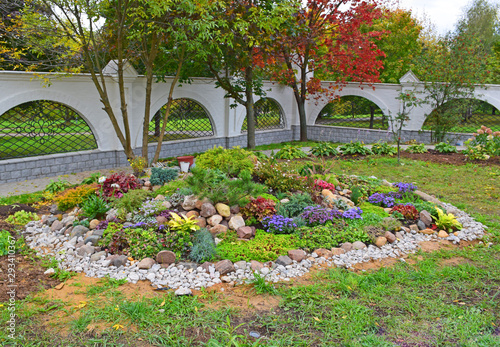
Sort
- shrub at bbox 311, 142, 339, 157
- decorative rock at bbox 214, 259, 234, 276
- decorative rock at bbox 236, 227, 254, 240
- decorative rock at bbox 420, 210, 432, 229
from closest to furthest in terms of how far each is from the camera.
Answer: decorative rock at bbox 214, 259, 234, 276 → decorative rock at bbox 236, 227, 254, 240 → decorative rock at bbox 420, 210, 432, 229 → shrub at bbox 311, 142, 339, 157

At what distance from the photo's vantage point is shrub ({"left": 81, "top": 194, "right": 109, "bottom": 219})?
16.6 ft

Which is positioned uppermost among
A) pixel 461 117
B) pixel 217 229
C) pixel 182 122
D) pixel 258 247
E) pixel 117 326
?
pixel 461 117

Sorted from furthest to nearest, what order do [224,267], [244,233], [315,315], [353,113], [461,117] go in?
[353,113], [461,117], [244,233], [224,267], [315,315]

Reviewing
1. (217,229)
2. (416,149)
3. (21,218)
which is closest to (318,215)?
(217,229)

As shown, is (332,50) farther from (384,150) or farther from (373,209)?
(373,209)

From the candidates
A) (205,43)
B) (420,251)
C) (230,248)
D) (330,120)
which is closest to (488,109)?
(330,120)

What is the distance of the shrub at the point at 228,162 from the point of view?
19.6ft

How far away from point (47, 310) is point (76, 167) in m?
6.60

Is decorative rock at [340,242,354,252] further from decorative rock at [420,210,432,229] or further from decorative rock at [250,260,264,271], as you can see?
decorative rock at [420,210,432,229]

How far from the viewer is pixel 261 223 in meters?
4.99

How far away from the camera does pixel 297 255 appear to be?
4.19 meters

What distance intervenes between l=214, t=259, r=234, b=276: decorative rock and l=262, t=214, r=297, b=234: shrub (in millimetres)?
956

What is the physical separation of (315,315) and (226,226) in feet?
5.98

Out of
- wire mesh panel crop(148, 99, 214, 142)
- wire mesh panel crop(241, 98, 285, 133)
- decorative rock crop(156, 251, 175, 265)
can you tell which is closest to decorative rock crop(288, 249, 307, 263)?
decorative rock crop(156, 251, 175, 265)
